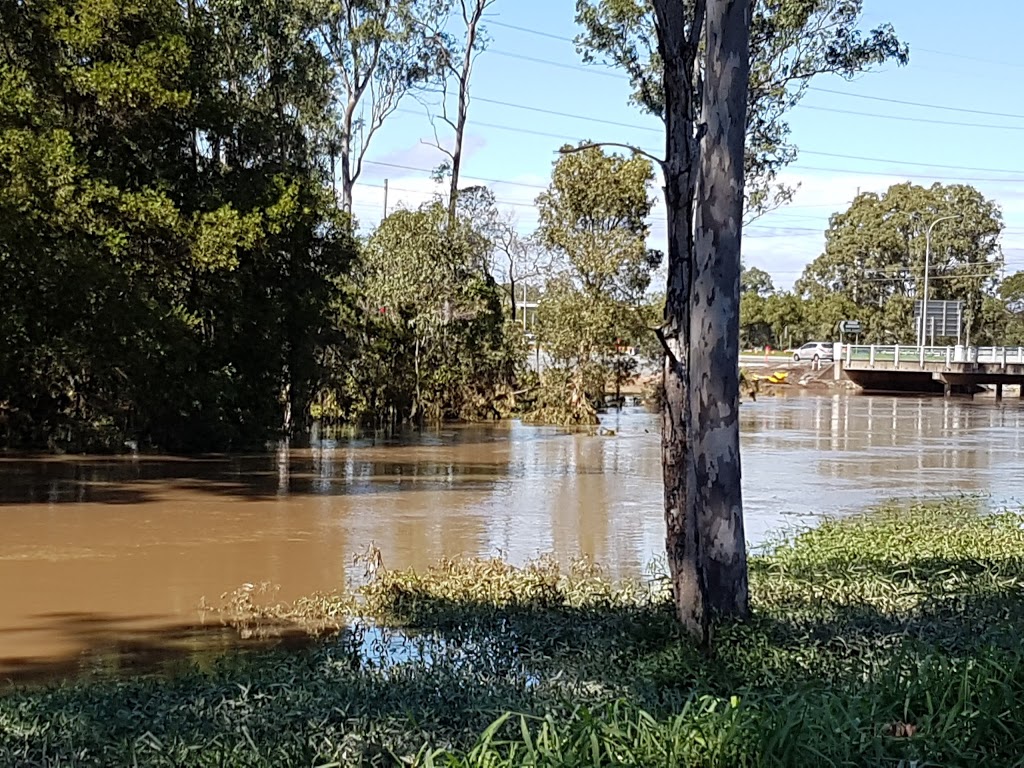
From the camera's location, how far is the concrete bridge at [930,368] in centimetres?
5116

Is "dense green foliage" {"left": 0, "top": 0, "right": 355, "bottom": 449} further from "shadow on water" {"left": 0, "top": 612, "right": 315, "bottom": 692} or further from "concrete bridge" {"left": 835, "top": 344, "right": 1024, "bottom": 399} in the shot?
"concrete bridge" {"left": 835, "top": 344, "right": 1024, "bottom": 399}

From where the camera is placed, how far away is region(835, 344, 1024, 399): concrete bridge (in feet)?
168

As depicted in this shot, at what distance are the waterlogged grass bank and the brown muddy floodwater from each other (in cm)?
149

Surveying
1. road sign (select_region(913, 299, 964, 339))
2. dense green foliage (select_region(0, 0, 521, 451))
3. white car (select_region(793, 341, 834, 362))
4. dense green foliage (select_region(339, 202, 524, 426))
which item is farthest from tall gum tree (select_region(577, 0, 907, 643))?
road sign (select_region(913, 299, 964, 339))

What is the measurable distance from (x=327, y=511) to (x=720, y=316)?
9.34 meters

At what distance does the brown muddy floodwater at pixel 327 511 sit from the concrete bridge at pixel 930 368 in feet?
82.6

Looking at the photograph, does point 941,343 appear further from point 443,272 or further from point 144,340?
point 144,340

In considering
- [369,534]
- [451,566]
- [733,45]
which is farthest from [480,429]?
[733,45]

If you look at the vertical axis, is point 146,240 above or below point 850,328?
below

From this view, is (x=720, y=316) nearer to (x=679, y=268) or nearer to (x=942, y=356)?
(x=679, y=268)

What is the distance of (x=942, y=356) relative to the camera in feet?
170

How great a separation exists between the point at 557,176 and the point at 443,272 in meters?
3.81

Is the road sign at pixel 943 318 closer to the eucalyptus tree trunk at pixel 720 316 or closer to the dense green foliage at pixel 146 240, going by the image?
the dense green foliage at pixel 146 240

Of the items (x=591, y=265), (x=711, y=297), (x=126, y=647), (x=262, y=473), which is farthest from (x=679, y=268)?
(x=591, y=265)
